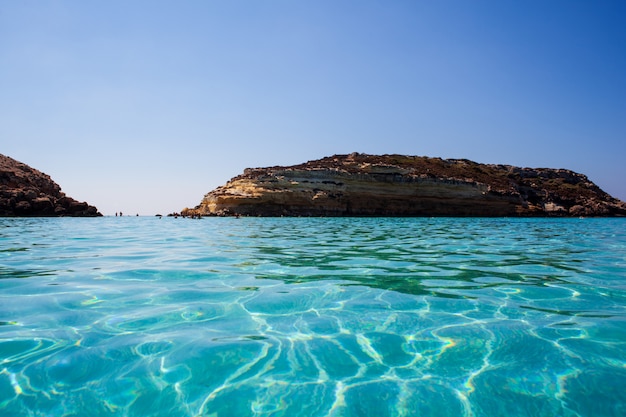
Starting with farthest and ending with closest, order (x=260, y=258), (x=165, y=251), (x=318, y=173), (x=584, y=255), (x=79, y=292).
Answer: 1. (x=318, y=173)
2. (x=165, y=251)
3. (x=584, y=255)
4. (x=260, y=258)
5. (x=79, y=292)

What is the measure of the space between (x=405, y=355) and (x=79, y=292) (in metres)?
4.96

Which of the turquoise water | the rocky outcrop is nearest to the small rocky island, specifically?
the rocky outcrop

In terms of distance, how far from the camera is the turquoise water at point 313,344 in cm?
254

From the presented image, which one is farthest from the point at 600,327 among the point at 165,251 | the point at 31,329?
the point at 165,251

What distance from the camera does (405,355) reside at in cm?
326

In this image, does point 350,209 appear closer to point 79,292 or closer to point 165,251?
point 165,251

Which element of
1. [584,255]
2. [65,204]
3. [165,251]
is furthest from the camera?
[65,204]

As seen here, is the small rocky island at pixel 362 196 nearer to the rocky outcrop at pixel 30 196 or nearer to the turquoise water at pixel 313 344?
the rocky outcrop at pixel 30 196

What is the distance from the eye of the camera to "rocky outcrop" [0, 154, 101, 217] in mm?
50344

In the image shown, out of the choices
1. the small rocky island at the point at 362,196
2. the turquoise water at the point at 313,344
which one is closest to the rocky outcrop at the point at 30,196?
the small rocky island at the point at 362,196

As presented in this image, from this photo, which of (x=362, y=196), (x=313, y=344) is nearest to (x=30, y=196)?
(x=362, y=196)

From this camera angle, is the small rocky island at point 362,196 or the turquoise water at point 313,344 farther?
the small rocky island at point 362,196

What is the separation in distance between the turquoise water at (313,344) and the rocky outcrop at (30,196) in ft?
185

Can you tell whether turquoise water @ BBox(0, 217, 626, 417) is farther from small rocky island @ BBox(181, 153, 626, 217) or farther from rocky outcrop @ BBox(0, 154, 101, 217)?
rocky outcrop @ BBox(0, 154, 101, 217)
